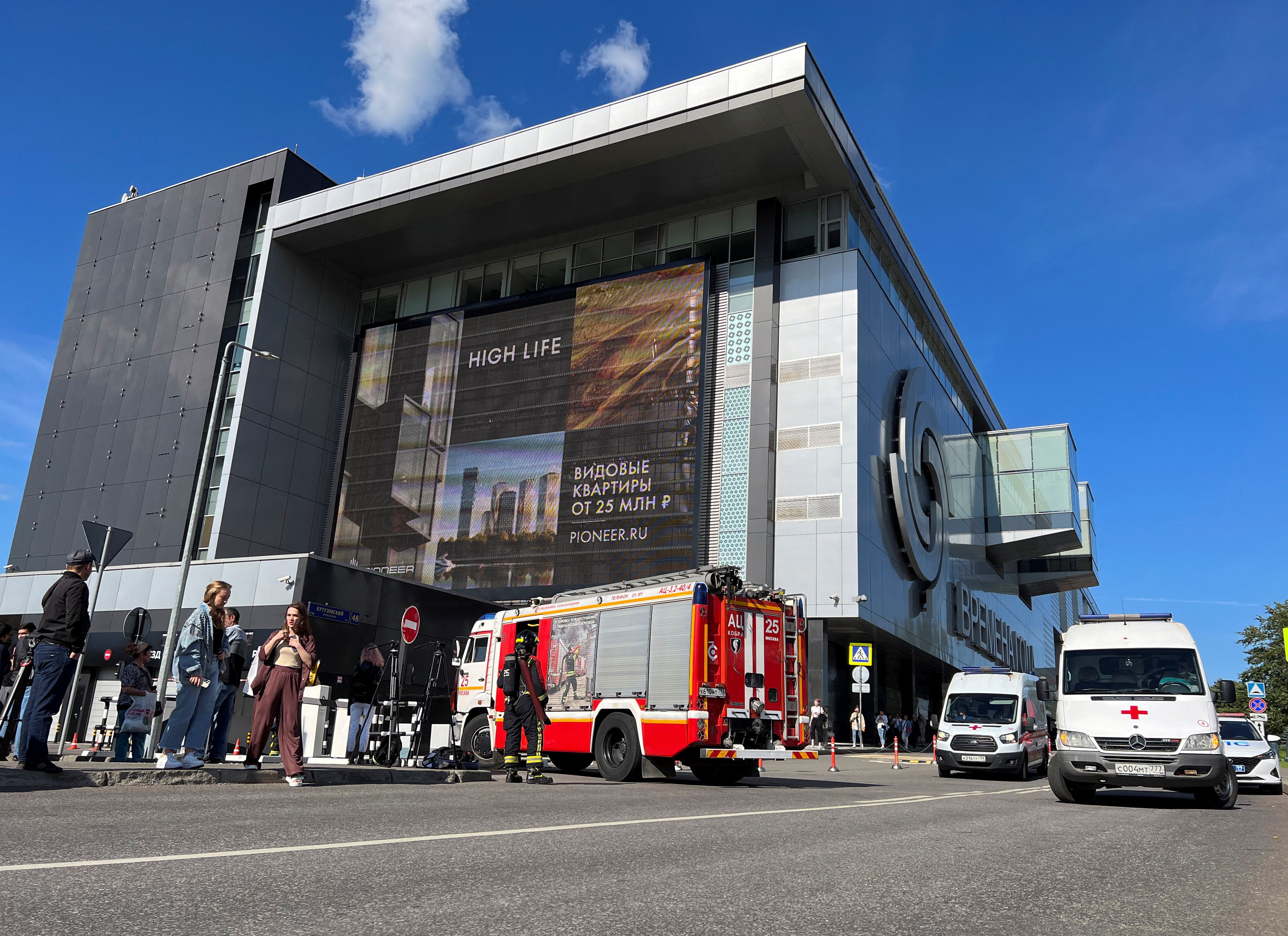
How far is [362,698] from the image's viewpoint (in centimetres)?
1598

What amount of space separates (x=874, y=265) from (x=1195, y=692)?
108ft

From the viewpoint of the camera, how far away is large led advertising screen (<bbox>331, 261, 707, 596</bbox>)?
37781 mm

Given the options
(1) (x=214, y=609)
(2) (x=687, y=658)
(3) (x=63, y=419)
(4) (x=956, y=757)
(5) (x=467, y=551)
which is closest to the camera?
(1) (x=214, y=609)

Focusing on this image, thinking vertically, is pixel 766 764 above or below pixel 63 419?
below

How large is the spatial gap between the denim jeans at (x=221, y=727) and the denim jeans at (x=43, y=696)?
3.45 meters

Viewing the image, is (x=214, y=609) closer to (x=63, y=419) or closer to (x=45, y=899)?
(x=45, y=899)

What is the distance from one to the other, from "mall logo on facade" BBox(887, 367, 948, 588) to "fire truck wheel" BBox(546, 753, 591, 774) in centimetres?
2659

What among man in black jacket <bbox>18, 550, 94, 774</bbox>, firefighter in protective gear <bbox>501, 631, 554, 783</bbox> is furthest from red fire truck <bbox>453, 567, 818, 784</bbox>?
man in black jacket <bbox>18, 550, 94, 774</bbox>

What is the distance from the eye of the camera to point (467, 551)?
41.0 m

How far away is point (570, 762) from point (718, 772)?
304 cm

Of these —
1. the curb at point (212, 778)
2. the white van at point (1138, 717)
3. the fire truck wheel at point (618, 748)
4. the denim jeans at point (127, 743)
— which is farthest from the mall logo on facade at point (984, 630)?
the curb at point (212, 778)

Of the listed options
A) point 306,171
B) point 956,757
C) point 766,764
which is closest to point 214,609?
point 766,764

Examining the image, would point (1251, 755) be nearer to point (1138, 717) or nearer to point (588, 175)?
point (1138, 717)

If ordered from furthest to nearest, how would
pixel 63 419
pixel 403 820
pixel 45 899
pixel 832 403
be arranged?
pixel 63 419
pixel 832 403
pixel 403 820
pixel 45 899
